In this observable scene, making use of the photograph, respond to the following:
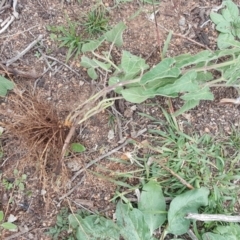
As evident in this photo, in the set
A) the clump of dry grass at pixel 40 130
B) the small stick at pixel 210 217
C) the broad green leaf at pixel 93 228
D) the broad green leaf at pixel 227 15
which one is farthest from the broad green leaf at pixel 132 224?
the broad green leaf at pixel 227 15

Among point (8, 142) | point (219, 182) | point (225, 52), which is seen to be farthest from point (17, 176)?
point (225, 52)

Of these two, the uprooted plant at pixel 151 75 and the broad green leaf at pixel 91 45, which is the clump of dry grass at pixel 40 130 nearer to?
the uprooted plant at pixel 151 75

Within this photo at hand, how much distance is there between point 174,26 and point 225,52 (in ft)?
1.11

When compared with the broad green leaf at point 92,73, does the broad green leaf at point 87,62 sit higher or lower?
higher

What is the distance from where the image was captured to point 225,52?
1.67 metres

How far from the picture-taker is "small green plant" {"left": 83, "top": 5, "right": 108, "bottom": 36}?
190cm

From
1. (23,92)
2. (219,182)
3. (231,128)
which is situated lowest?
(219,182)

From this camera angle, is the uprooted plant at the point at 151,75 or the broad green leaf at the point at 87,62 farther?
the broad green leaf at the point at 87,62

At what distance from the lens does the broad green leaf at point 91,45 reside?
1.74 m

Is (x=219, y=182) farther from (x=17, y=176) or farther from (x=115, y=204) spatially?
(x=17, y=176)

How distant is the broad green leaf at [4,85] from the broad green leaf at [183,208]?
2.44 ft

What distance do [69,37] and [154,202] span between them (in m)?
0.71

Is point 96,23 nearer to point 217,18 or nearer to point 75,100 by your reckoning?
point 75,100

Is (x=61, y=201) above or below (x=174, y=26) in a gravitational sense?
below
